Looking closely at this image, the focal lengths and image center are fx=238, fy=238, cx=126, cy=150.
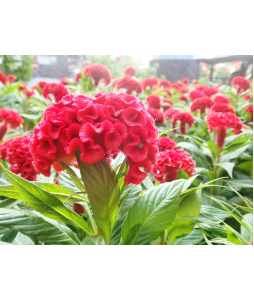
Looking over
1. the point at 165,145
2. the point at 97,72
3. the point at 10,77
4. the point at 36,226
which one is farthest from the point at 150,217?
the point at 10,77

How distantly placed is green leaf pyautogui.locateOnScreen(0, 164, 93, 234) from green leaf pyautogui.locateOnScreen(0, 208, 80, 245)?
34 mm

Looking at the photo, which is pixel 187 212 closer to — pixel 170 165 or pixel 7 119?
pixel 170 165

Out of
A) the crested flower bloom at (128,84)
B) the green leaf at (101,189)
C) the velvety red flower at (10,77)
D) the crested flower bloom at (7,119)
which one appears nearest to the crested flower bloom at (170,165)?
the green leaf at (101,189)

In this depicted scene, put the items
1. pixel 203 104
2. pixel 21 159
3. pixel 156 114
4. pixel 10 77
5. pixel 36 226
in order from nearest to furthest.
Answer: pixel 36 226
pixel 21 159
pixel 156 114
pixel 203 104
pixel 10 77

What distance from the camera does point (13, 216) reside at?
540 millimetres

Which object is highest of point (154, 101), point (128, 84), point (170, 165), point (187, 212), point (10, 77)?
point (10, 77)

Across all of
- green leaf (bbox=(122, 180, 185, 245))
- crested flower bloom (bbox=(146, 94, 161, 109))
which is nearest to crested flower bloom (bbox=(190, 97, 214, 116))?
crested flower bloom (bbox=(146, 94, 161, 109))

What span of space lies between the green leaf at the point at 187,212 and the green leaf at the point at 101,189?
229mm

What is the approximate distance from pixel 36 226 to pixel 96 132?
28 centimetres

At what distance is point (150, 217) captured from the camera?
556 mm

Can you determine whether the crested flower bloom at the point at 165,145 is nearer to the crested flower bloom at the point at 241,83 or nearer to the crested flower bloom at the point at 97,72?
the crested flower bloom at the point at 97,72
